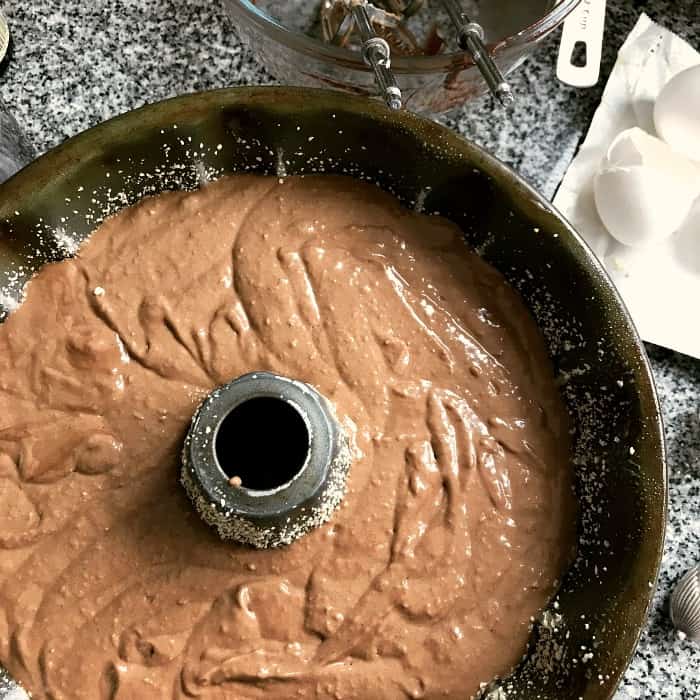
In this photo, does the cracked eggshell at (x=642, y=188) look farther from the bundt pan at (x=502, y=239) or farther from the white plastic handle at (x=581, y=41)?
the bundt pan at (x=502, y=239)

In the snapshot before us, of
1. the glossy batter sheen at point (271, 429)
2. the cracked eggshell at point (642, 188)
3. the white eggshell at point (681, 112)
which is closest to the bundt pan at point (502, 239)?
the glossy batter sheen at point (271, 429)

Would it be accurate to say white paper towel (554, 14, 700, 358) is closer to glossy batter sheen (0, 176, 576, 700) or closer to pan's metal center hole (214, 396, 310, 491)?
glossy batter sheen (0, 176, 576, 700)

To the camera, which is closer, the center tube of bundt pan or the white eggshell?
the center tube of bundt pan

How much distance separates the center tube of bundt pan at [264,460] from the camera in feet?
2.61

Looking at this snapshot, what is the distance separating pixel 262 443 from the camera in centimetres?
87

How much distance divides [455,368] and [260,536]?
29 cm

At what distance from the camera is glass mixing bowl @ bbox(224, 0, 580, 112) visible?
35.2 inches

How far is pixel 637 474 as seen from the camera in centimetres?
83

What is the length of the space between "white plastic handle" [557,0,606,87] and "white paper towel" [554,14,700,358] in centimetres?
4

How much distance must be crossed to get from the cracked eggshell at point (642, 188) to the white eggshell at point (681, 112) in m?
0.01

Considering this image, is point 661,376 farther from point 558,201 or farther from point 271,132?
point 271,132

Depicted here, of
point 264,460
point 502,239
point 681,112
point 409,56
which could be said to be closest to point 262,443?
point 264,460

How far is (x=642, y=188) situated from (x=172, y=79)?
667 millimetres

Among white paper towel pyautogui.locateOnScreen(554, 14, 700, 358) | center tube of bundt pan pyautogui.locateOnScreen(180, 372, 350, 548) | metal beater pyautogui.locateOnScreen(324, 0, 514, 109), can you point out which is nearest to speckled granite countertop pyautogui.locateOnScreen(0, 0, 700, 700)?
white paper towel pyautogui.locateOnScreen(554, 14, 700, 358)
